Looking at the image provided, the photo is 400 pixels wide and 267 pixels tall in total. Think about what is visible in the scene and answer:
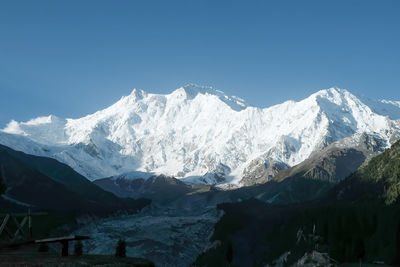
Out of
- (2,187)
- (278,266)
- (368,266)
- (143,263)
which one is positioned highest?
(2,187)

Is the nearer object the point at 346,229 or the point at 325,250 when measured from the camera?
the point at 346,229

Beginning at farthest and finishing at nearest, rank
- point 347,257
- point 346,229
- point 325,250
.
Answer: point 325,250 → point 347,257 → point 346,229

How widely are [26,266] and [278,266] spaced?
6944 inches

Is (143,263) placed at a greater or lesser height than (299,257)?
greater

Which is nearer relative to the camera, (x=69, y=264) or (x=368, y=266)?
(x=69, y=264)

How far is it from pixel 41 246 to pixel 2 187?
71.6 m

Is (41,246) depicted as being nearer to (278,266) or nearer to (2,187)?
(2,187)

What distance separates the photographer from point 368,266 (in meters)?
96.6

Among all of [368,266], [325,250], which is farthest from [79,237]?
[325,250]

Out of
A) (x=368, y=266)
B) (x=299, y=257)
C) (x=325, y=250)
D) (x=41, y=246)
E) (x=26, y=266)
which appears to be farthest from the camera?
(x=299, y=257)

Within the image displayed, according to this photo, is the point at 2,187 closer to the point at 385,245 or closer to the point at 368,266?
the point at 368,266


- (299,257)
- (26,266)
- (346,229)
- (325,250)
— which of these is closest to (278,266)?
(299,257)

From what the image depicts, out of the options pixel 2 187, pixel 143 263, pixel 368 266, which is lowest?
pixel 368 266

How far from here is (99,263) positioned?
36844 mm
